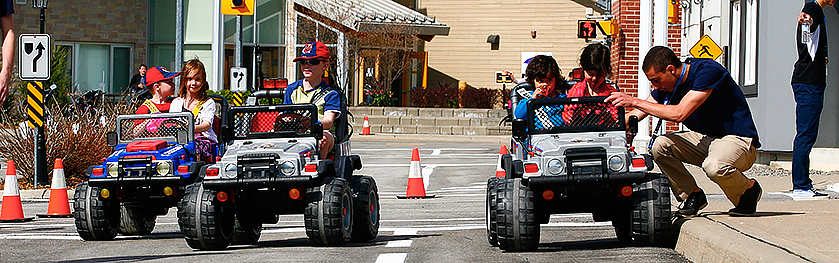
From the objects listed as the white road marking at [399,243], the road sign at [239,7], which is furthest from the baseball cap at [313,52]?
the road sign at [239,7]

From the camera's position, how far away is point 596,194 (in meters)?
7.35

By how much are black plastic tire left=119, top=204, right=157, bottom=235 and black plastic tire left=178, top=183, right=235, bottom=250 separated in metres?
1.65

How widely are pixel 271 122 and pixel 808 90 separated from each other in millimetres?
5232

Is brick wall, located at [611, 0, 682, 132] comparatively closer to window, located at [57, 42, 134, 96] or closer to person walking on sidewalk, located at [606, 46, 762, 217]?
person walking on sidewalk, located at [606, 46, 762, 217]

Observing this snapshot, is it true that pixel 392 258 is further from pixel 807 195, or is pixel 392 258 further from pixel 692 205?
pixel 807 195

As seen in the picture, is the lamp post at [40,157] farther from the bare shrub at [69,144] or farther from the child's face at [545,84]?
the child's face at [545,84]

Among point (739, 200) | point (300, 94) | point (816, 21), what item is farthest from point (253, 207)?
point (816, 21)

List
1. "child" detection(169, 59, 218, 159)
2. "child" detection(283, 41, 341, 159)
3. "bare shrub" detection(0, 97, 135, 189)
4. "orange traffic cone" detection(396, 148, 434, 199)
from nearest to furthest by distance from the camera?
1. "child" detection(283, 41, 341, 159)
2. "child" detection(169, 59, 218, 159)
3. "orange traffic cone" detection(396, 148, 434, 199)
4. "bare shrub" detection(0, 97, 135, 189)

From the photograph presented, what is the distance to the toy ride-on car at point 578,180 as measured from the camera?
7227mm

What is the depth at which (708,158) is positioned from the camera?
305 inches

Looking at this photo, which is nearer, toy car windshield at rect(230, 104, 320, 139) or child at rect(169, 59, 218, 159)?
toy car windshield at rect(230, 104, 320, 139)

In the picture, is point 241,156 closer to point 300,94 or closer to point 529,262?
point 300,94

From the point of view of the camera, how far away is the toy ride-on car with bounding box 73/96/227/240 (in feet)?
28.5

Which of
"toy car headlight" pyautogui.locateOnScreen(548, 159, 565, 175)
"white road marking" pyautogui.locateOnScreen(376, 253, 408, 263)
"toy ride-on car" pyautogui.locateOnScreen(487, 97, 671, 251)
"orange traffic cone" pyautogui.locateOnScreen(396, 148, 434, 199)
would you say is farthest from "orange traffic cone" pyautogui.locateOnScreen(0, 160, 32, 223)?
"toy car headlight" pyautogui.locateOnScreen(548, 159, 565, 175)
